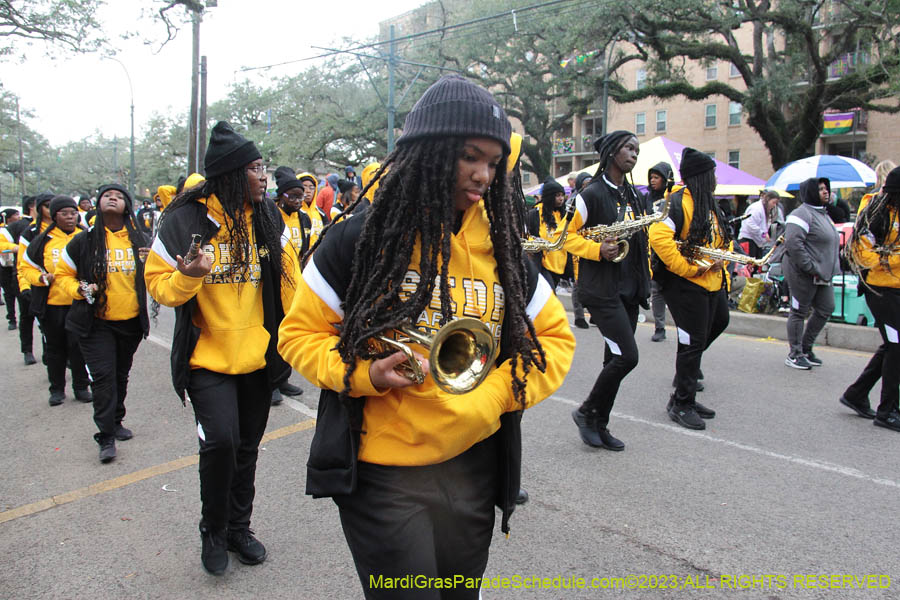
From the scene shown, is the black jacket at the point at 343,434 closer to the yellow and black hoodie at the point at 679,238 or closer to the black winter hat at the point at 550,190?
the yellow and black hoodie at the point at 679,238

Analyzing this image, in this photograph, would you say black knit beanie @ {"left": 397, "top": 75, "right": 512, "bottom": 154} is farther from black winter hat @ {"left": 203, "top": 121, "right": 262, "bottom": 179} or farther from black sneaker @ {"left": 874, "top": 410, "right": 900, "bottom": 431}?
black sneaker @ {"left": 874, "top": 410, "right": 900, "bottom": 431}

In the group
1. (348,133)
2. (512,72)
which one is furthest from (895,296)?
(348,133)

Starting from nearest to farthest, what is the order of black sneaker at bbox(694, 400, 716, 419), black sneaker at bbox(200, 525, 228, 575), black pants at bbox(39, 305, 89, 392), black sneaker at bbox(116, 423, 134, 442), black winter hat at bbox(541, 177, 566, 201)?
black sneaker at bbox(200, 525, 228, 575) → black sneaker at bbox(116, 423, 134, 442) → black sneaker at bbox(694, 400, 716, 419) → black pants at bbox(39, 305, 89, 392) → black winter hat at bbox(541, 177, 566, 201)

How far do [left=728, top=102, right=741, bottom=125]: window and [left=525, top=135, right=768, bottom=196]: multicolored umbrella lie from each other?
74.6ft

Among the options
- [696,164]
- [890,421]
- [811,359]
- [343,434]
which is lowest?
[890,421]

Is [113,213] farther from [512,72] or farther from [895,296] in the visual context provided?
[512,72]

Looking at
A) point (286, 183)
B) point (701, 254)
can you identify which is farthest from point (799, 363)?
point (286, 183)

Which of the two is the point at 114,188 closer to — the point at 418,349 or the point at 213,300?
the point at 213,300

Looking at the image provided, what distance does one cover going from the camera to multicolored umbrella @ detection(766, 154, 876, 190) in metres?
13.0

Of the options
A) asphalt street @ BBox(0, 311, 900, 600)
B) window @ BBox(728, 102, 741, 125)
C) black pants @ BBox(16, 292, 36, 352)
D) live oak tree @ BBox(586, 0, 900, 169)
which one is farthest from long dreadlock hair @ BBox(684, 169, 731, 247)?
window @ BBox(728, 102, 741, 125)

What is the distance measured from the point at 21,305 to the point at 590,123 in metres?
46.6

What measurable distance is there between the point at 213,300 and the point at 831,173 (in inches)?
540

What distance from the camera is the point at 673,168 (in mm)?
14102

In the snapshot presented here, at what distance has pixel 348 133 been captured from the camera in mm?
33469
